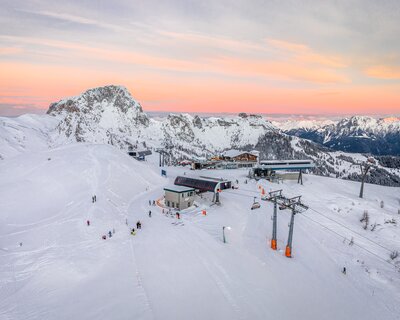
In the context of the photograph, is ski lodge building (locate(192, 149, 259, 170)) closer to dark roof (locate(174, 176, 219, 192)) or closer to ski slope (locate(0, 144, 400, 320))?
dark roof (locate(174, 176, 219, 192))

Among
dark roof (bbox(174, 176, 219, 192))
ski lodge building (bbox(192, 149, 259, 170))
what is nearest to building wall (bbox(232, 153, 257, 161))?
ski lodge building (bbox(192, 149, 259, 170))

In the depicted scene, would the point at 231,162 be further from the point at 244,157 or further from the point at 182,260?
the point at 182,260

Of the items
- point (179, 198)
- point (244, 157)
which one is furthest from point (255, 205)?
point (244, 157)

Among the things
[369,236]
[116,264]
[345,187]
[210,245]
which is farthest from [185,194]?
[345,187]

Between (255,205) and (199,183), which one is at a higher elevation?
(199,183)

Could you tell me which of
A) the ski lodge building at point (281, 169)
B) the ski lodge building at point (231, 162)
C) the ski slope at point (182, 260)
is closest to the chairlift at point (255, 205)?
the ski slope at point (182, 260)

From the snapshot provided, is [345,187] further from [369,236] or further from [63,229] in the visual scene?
[63,229]

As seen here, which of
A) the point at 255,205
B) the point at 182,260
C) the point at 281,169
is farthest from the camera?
the point at 281,169

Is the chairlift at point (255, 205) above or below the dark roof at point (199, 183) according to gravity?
below

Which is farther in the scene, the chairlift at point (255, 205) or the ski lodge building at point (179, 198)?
the ski lodge building at point (179, 198)

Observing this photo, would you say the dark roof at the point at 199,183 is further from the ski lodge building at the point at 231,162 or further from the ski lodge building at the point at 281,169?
the ski lodge building at the point at 231,162
